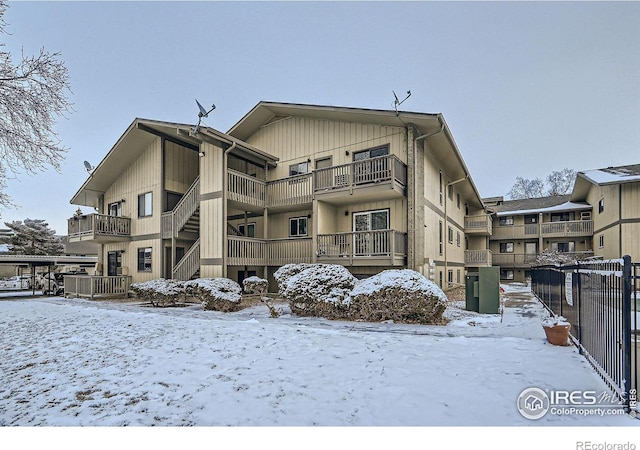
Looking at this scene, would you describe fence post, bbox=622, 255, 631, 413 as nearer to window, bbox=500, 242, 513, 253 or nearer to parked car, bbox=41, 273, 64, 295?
parked car, bbox=41, 273, 64, 295

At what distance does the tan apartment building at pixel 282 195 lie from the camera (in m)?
13.5

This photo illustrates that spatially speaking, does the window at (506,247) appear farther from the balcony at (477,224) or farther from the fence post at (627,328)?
the fence post at (627,328)

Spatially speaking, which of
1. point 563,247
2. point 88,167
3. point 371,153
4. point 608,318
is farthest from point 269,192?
point 563,247

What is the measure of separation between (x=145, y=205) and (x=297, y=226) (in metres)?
9.05

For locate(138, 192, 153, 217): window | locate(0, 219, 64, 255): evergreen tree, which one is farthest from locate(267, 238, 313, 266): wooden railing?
locate(0, 219, 64, 255): evergreen tree

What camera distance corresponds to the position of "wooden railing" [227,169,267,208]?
15.1 metres

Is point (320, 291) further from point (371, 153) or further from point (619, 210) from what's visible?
point (619, 210)

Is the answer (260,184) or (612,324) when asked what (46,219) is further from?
(612,324)

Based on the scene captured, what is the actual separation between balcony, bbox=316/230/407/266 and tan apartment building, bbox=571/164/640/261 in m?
14.6

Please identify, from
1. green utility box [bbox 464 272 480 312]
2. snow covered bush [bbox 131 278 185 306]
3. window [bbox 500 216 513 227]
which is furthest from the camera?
window [bbox 500 216 513 227]

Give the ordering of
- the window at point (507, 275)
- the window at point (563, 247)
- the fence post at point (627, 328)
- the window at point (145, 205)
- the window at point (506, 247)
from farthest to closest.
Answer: the window at point (506, 247) → the window at point (507, 275) → the window at point (563, 247) → the window at point (145, 205) → the fence post at point (627, 328)

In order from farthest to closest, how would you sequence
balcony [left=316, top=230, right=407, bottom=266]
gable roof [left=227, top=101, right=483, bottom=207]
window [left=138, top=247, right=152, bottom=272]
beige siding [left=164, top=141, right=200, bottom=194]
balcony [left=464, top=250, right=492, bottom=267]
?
balcony [left=464, top=250, right=492, bottom=267], beige siding [left=164, top=141, right=200, bottom=194], window [left=138, top=247, right=152, bottom=272], gable roof [left=227, top=101, right=483, bottom=207], balcony [left=316, top=230, right=407, bottom=266]

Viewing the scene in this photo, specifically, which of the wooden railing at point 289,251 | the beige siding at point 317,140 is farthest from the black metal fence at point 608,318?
the wooden railing at point 289,251

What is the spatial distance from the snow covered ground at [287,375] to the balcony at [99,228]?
35.7 feet
